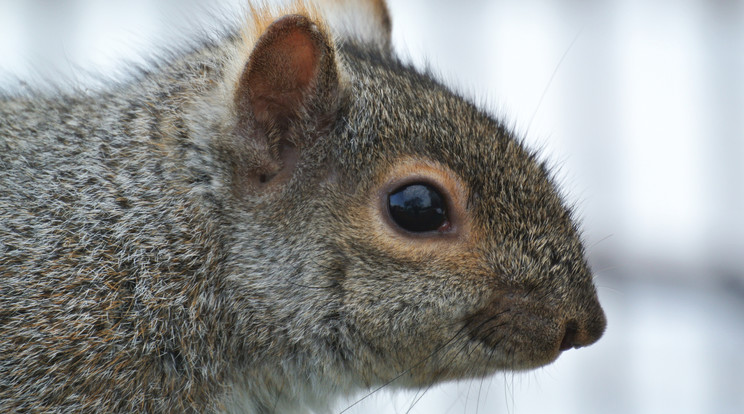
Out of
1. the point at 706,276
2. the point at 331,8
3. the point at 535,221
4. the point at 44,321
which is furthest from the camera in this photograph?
the point at 706,276

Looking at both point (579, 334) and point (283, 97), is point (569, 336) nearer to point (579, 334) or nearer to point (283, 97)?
point (579, 334)

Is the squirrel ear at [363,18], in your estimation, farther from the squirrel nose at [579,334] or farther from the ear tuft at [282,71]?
the squirrel nose at [579,334]

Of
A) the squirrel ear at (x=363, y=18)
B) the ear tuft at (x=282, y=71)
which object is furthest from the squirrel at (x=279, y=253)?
the squirrel ear at (x=363, y=18)

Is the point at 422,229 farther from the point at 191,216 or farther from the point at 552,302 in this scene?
the point at 191,216

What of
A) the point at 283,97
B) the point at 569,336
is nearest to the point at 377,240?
the point at 283,97

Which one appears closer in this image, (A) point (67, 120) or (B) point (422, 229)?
(B) point (422, 229)

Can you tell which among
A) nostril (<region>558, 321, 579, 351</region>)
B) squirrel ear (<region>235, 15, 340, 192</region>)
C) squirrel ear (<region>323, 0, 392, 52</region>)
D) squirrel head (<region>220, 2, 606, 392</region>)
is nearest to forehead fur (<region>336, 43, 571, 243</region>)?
squirrel head (<region>220, 2, 606, 392</region>)

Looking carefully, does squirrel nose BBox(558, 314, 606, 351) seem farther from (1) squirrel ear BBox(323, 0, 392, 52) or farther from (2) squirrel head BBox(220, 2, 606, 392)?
(1) squirrel ear BBox(323, 0, 392, 52)

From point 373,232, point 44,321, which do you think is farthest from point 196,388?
point 373,232
